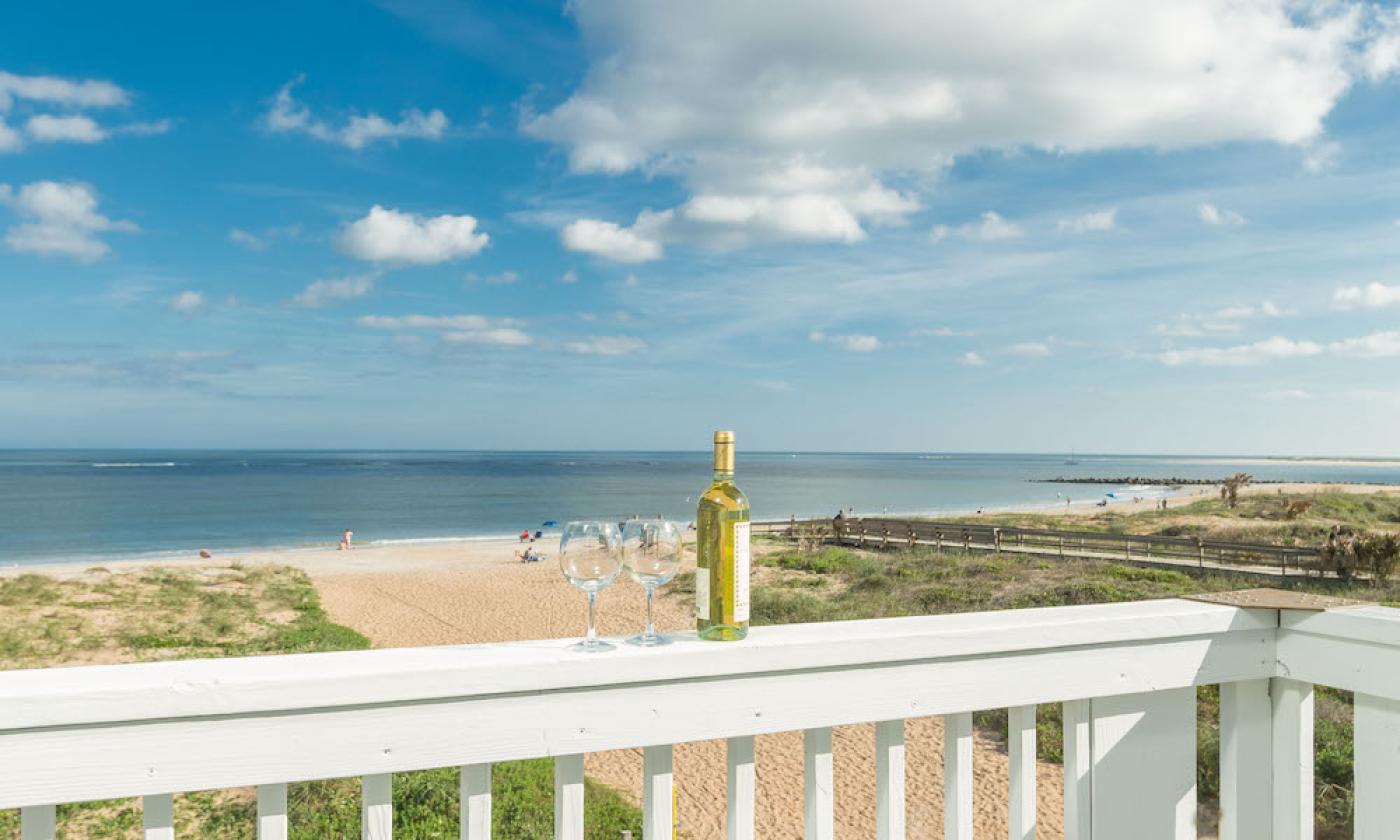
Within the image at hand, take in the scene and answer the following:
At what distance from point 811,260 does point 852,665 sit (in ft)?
252

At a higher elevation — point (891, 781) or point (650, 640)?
point (650, 640)

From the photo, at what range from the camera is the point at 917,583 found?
14.9 meters

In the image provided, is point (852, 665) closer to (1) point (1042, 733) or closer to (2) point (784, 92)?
(1) point (1042, 733)

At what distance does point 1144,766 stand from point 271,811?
50.4 inches

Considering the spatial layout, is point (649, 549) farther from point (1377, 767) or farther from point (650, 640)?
point (1377, 767)

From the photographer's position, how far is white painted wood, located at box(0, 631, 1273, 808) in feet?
2.74

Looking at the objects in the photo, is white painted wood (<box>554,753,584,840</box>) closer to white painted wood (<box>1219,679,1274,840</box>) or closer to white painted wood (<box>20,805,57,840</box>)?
white painted wood (<box>20,805,57,840</box>)

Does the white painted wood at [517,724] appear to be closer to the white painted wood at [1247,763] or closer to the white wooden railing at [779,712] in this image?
the white wooden railing at [779,712]

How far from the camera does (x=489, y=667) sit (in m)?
0.95

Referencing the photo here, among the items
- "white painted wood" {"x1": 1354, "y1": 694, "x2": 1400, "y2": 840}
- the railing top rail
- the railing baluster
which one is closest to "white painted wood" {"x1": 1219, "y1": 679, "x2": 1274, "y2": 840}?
"white painted wood" {"x1": 1354, "y1": 694, "x2": 1400, "y2": 840}

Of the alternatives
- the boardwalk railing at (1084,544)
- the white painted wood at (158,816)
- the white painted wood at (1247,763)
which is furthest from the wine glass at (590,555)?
the boardwalk railing at (1084,544)

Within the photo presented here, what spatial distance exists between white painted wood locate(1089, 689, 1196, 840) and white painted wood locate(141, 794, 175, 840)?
1263 millimetres

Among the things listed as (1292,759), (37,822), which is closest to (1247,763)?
(1292,759)

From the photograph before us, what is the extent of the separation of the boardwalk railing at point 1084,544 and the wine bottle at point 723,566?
56.5 ft
